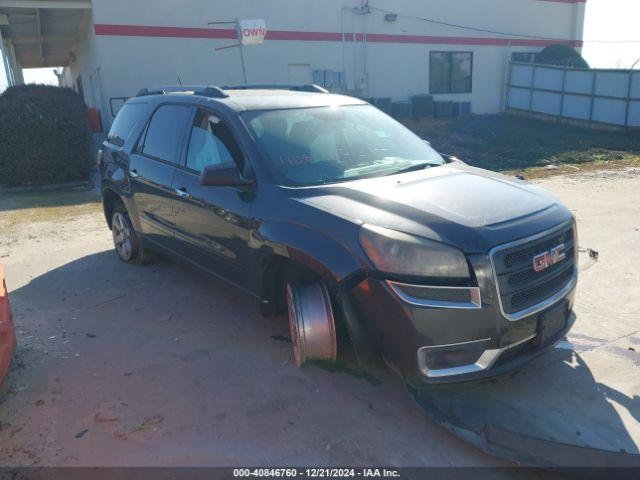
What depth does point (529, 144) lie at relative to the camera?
15.9 metres

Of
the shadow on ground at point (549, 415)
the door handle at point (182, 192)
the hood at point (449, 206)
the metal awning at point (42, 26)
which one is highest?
the metal awning at point (42, 26)

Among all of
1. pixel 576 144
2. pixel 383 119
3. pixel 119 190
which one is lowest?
pixel 576 144

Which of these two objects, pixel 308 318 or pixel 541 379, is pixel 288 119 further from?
pixel 541 379

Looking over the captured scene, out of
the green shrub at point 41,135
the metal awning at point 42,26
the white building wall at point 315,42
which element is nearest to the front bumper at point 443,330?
the green shrub at point 41,135

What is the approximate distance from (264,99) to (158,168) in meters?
1.23

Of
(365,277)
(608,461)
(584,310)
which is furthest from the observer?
(584,310)

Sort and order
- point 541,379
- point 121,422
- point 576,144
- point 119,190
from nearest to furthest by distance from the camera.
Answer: point 121,422
point 541,379
point 119,190
point 576,144

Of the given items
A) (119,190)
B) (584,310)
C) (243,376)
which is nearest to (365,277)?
(243,376)

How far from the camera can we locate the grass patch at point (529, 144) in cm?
1294

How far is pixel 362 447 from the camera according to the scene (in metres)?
3.00

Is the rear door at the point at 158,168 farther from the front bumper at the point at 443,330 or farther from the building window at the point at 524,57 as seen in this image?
the building window at the point at 524,57

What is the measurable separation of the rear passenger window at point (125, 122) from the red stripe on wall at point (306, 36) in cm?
1103

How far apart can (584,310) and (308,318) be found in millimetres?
2630

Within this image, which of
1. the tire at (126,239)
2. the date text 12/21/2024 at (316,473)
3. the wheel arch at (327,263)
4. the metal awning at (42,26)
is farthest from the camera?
the metal awning at (42,26)
